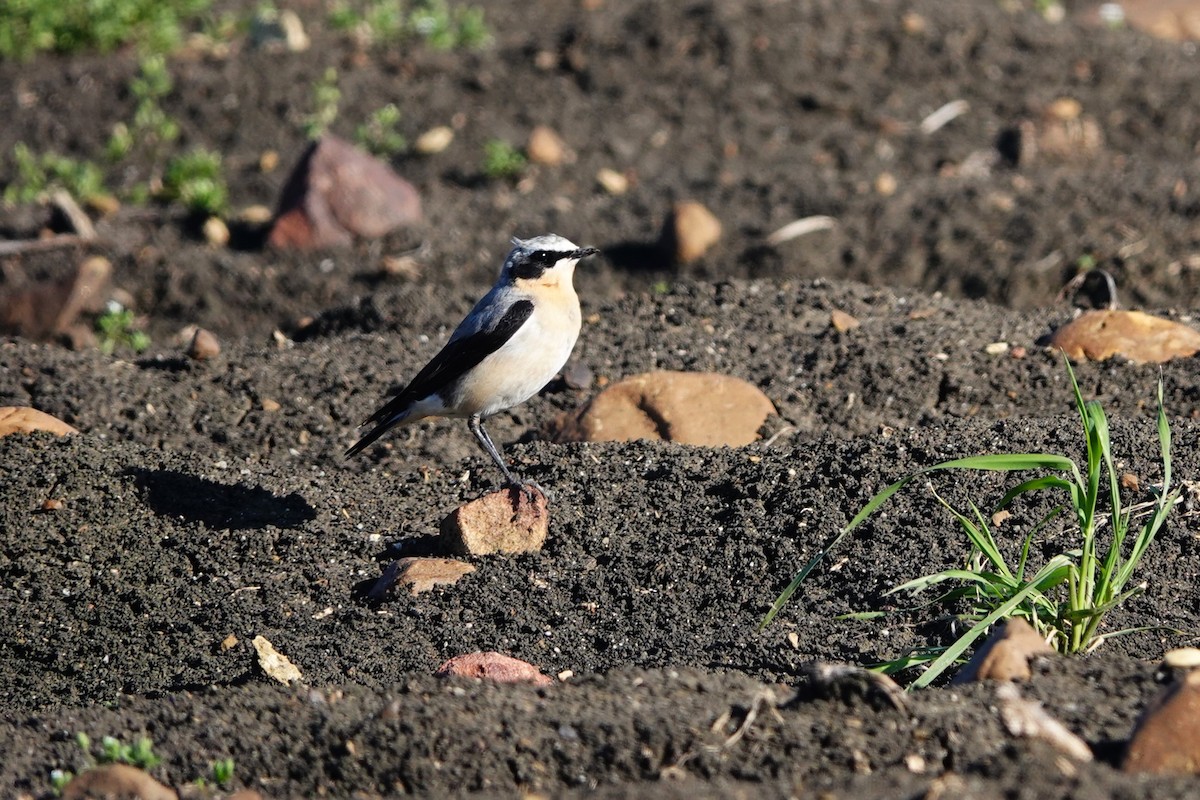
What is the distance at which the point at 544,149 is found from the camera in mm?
10906

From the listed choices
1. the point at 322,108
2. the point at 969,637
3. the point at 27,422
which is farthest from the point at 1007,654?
the point at 322,108

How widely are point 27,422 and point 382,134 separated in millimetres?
5400

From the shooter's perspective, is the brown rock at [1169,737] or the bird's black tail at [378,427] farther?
the bird's black tail at [378,427]

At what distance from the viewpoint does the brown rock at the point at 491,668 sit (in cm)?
450

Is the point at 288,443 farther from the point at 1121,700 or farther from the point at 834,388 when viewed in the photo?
the point at 1121,700

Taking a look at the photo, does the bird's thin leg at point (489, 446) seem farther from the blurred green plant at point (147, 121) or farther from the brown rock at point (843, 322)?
the blurred green plant at point (147, 121)

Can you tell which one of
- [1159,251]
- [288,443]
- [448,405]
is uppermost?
[448,405]

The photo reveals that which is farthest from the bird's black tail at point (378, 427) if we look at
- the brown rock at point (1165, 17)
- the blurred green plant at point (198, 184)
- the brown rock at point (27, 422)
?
the brown rock at point (1165, 17)

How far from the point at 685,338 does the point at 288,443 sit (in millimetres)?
2135

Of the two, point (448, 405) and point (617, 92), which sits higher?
point (448, 405)

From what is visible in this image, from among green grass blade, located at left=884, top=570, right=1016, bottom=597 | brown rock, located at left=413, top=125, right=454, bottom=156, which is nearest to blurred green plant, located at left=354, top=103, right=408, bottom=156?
brown rock, located at left=413, top=125, right=454, bottom=156

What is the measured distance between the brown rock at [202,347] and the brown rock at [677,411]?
7.03ft

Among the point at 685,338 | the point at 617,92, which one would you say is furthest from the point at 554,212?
the point at 685,338

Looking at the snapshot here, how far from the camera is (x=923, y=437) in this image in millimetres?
5719
